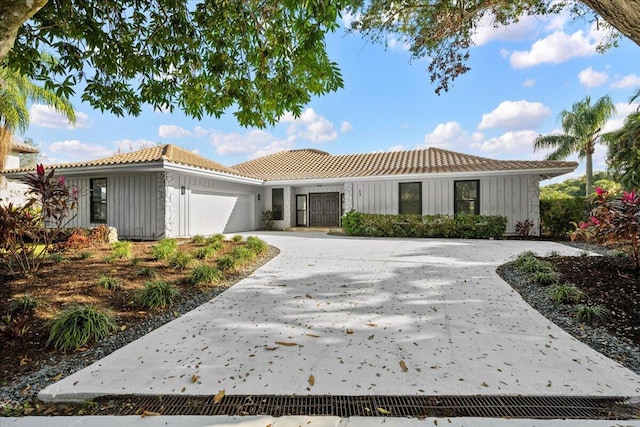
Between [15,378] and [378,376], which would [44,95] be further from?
[378,376]

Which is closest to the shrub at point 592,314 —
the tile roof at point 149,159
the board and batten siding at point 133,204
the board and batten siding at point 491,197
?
the board and batten siding at point 491,197

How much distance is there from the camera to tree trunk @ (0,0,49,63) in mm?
2391

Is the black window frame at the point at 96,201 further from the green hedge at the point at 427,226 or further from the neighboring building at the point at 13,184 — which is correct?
the green hedge at the point at 427,226

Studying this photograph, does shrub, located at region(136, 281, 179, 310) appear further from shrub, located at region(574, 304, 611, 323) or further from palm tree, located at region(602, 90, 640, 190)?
palm tree, located at region(602, 90, 640, 190)

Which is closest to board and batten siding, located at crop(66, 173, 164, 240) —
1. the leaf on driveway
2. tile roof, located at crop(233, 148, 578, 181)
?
tile roof, located at crop(233, 148, 578, 181)

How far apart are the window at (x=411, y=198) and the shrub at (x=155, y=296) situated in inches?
459

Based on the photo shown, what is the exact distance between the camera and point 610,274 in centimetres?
481

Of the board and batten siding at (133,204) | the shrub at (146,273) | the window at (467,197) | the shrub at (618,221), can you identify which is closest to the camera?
the shrub at (618,221)

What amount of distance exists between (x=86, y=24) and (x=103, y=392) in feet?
16.2

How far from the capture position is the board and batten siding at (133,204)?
447 inches

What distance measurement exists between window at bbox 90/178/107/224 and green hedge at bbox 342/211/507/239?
996 centimetres

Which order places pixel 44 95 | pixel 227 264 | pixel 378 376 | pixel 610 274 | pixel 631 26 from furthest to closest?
pixel 44 95 → pixel 227 264 → pixel 610 274 → pixel 631 26 → pixel 378 376

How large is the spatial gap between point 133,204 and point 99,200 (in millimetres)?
1915

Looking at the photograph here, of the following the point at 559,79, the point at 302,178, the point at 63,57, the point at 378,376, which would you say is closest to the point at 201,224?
Answer: the point at 302,178
